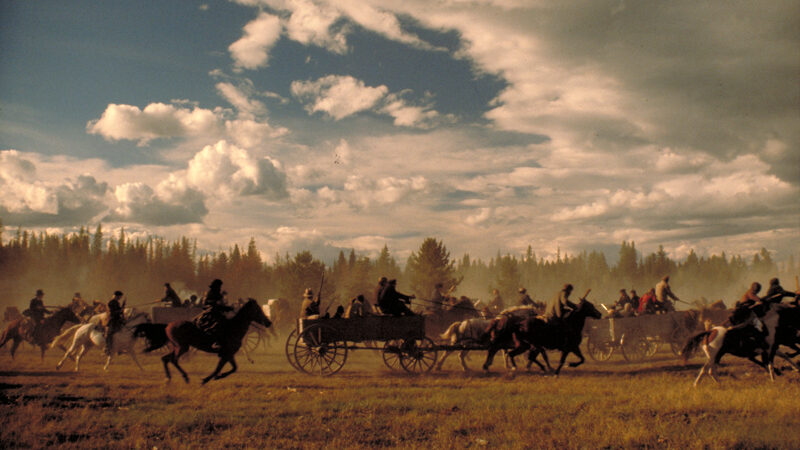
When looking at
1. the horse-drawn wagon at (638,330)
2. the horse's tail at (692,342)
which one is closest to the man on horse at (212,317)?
the horse's tail at (692,342)

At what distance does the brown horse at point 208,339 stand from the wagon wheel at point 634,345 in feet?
Result: 42.3

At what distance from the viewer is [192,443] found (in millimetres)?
7156

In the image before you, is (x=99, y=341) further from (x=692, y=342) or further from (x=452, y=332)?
(x=692, y=342)

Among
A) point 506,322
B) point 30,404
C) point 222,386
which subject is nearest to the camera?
point 30,404

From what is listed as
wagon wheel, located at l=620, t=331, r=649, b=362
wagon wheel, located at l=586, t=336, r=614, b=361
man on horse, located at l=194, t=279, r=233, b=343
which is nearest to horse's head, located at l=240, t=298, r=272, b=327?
man on horse, located at l=194, t=279, r=233, b=343

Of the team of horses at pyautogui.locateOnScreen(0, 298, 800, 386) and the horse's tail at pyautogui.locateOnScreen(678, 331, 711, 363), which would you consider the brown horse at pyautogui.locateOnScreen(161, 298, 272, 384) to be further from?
the horse's tail at pyautogui.locateOnScreen(678, 331, 711, 363)

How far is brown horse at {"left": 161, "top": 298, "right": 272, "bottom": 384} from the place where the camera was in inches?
474

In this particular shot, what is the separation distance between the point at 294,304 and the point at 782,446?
4479 cm

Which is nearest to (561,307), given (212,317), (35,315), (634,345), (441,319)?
(441,319)

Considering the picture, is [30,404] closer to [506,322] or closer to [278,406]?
[278,406]

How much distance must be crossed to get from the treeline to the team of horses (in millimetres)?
22520

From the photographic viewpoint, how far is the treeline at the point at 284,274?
5403cm

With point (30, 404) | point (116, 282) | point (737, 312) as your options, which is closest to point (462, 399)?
point (737, 312)

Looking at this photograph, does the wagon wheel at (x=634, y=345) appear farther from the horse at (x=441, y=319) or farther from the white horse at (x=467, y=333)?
the white horse at (x=467, y=333)
